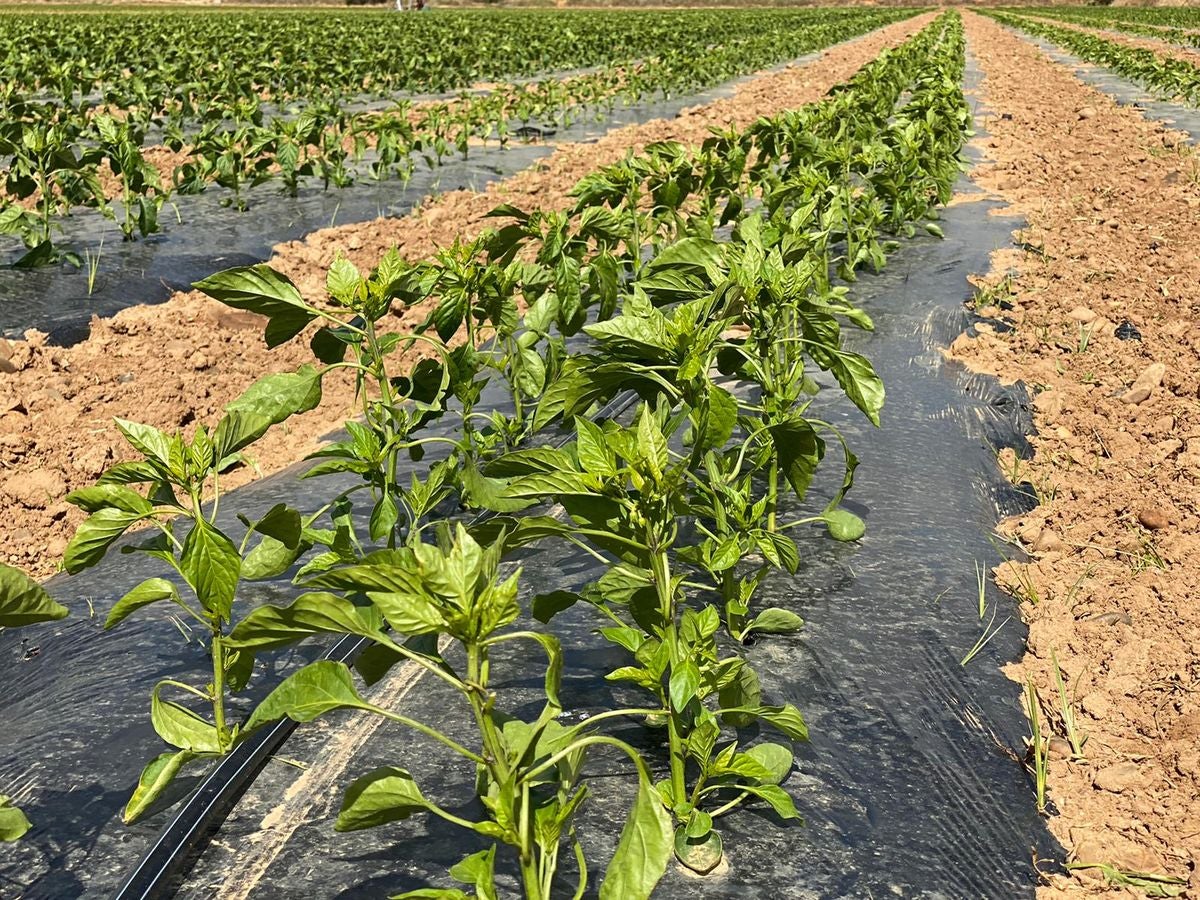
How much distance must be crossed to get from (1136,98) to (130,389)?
1355 cm

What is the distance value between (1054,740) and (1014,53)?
25.8 metres

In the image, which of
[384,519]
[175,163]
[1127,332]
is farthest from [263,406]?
[175,163]

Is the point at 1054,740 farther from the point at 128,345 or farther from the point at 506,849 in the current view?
the point at 128,345

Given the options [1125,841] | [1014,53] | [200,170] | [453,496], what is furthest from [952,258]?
[1014,53]

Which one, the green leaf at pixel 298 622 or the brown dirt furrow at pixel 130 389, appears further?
the brown dirt furrow at pixel 130 389

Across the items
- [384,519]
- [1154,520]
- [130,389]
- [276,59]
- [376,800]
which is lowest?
[130,389]

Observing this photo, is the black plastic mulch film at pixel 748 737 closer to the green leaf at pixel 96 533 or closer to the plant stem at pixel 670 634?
the plant stem at pixel 670 634

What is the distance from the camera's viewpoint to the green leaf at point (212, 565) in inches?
64.2

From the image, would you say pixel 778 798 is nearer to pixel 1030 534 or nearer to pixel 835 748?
pixel 835 748

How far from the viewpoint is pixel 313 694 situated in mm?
1324

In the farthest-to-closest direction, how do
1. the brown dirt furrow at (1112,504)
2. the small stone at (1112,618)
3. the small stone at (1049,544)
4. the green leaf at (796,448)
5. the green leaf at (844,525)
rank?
1. the small stone at (1049,544)
2. the green leaf at (844,525)
3. the small stone at (1112,618)
4. the green leaf at (796,448)
5. the brown dirt furrow at (1112,504)

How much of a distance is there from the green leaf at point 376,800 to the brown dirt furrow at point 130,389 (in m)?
1.71

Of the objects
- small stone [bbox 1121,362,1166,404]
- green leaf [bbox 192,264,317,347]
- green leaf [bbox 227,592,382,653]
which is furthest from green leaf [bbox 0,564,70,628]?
small stone [bbox 1121,362,1166,404]

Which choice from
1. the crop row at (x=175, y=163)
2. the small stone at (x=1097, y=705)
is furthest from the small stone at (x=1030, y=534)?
the crop row at (x=175, y=163)
